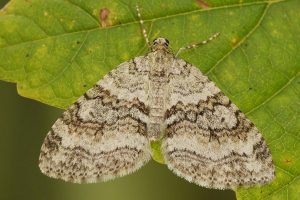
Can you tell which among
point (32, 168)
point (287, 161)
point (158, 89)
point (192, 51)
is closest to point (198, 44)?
point (192, 51)

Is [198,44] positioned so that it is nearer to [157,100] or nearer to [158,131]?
[157,100]

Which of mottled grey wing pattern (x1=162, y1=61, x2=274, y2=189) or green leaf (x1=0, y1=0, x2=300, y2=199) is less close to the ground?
green leaf (x1=0, y1=0, x2=300, y2=199)

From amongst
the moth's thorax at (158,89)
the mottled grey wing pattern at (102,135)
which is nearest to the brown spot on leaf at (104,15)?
the mottled grey wing pattern at (102,135)

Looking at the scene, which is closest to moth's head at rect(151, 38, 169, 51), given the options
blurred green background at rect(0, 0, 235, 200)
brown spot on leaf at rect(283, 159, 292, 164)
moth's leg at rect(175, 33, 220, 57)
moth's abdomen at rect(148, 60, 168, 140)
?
moth's leg at rect(175, 33, 220, 57)

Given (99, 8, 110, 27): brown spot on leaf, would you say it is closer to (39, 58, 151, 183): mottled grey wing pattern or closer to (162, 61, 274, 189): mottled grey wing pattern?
(39, 58, 151, 183): mottled grey wing pattern

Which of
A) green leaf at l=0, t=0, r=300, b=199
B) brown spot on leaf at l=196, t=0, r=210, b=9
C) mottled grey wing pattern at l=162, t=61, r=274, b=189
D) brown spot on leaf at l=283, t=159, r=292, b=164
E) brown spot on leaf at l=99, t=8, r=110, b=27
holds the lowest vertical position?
brown spot on leaf at l=283, t=159, r=292, b=164
